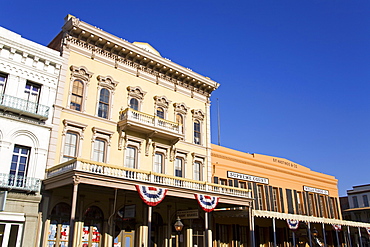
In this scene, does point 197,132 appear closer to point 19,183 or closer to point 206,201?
point 206,201

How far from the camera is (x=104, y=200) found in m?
19.7

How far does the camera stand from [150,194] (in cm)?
1758

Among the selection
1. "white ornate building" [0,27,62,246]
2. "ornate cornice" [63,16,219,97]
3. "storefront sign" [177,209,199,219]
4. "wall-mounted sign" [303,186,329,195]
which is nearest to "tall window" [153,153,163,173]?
"storefront sign" [177,209,199,219]

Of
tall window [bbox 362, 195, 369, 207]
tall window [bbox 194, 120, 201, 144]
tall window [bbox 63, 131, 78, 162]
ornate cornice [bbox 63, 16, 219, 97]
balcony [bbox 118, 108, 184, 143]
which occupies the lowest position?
tall window [bbox 63, 131, 78, 162]

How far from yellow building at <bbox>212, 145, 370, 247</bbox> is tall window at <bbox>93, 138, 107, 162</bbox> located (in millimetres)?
8919

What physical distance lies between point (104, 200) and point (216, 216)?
8577mm

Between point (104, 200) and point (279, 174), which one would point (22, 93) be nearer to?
point (104, 200)

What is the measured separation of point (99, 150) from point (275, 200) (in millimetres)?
16788

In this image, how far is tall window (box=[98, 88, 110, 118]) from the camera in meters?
21.0

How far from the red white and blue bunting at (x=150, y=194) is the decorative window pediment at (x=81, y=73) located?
735 centimetres

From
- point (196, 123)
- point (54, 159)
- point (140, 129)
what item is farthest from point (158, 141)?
point (54, 159)

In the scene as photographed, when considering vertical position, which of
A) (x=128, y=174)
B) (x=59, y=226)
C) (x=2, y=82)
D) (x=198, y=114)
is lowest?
(x=59, y=226)

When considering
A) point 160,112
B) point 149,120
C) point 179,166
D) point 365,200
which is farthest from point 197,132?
point 365,200

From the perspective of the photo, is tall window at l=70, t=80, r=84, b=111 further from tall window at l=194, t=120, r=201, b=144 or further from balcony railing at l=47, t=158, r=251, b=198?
tall window at l=194, t=120, r=201, b=144
